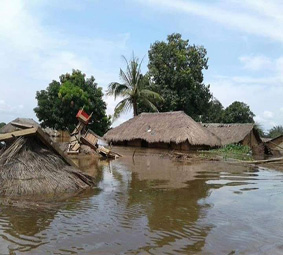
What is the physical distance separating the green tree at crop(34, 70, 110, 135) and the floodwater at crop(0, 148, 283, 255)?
24.5m

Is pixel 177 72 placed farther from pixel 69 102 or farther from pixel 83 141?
pixel 83 141

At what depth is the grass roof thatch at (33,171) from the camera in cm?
631

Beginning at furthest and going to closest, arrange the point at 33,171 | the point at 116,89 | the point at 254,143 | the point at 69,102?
1. the point at 69,102
2. the point at 116,89
3. the point at 254,143
4. the point at 33,171

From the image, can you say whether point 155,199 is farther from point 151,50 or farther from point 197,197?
point 151,50

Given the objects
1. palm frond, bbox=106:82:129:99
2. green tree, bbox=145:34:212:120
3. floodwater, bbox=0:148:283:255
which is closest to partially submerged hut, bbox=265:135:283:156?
green tree, bbox=145:34:212:120

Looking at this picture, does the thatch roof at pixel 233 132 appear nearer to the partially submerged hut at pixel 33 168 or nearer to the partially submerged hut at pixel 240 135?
the partially submerged hut at pixel 240 135

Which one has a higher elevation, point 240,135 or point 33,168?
point 240,135

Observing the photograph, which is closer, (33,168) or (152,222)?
(152,222)

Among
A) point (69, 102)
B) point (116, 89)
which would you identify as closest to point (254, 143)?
point (116, 89)

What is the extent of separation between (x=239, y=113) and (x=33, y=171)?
3592 cm

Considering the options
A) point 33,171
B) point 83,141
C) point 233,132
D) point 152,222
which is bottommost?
point 152,222

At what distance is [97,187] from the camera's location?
7.72 metres

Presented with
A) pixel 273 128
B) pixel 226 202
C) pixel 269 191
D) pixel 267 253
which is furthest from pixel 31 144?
pixel 273 128

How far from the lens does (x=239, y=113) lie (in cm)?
3988
